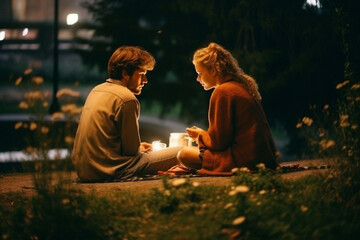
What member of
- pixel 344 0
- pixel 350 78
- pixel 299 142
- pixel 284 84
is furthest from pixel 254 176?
pixel 299 142

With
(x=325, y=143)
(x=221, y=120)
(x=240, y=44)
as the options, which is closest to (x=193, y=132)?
(x=221, y=120)

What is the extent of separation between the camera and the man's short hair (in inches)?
261

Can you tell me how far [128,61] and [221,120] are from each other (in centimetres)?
132

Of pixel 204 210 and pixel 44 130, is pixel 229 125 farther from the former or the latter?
pixel 44 130

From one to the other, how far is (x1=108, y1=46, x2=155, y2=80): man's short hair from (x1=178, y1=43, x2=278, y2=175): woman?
0.61 metres

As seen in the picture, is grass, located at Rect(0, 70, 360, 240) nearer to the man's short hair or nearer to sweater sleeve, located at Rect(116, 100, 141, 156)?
sweater sleeve, located at Rect(116, 100, 141, 156)

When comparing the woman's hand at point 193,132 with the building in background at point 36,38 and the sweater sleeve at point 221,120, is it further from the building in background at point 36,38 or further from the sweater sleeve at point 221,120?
the building in background at point 36,38

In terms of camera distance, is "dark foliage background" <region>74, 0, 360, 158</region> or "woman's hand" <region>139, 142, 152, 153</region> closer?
"woman's hand" <region>139, 142, 152, 153</region>

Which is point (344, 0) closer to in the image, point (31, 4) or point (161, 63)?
point (161, 63)

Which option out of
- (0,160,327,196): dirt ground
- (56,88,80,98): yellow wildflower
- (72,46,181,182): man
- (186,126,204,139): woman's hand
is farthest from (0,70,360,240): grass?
(186,126,204,139): woman's hand

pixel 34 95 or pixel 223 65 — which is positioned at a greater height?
pixel 223 65

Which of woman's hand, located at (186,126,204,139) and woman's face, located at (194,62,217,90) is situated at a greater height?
woman's face, located at (194,62,217,90)

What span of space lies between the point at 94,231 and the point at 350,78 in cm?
340

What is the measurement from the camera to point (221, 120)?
20.8 feet
